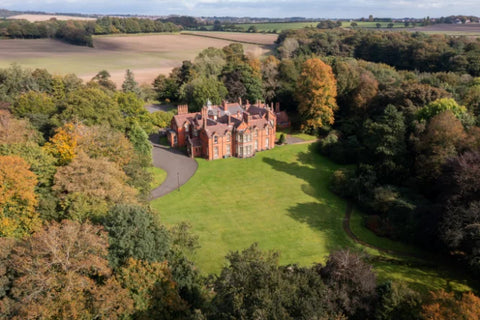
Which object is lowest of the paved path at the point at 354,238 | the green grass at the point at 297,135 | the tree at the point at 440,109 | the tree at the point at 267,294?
the paved path at the point at 354,238

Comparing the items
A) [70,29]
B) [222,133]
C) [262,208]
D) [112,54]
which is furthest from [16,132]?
[70,29]

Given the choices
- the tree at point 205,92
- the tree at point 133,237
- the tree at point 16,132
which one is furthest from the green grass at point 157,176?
the tree at point 205,92

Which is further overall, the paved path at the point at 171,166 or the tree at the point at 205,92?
the tree at the point at 205,92

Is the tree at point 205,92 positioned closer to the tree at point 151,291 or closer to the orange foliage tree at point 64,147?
the orange foliage tree at point 64,147

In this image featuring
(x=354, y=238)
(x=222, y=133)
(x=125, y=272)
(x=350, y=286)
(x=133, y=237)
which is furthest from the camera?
(x=222, y=133)

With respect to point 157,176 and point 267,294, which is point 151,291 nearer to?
point 267,294

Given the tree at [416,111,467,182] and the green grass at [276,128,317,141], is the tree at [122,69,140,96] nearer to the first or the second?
the green grass at [276,128,317,141]
